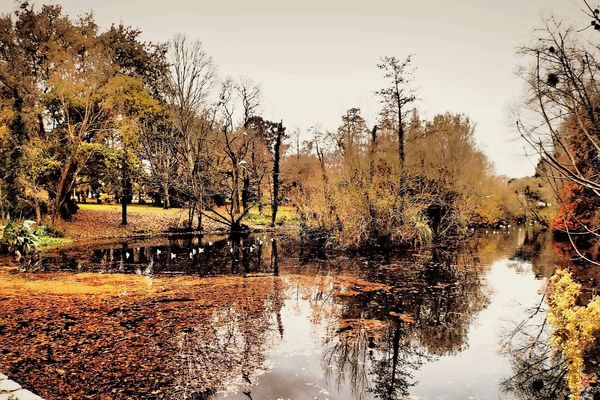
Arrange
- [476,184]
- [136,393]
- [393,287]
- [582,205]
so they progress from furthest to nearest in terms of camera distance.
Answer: [476,184], [582,205], [393,287], [136,393]

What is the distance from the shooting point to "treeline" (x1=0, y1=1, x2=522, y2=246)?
2222 cm

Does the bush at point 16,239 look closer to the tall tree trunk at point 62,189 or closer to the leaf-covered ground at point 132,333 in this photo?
the tall tree trunk at point 62,189

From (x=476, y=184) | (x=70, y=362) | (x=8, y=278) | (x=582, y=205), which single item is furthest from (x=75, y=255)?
(x=476, y=184)

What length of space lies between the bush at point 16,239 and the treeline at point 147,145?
278cm

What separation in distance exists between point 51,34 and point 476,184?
3384cm

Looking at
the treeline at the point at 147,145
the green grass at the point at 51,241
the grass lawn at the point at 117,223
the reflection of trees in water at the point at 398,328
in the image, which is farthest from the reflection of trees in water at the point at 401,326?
the green grass at the point at 51,241

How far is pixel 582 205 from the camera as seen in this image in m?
21.7

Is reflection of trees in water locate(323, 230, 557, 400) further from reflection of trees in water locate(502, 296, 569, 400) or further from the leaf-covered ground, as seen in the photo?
the leaf-covered ground

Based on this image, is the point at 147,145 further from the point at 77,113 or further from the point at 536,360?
the point at 536,360

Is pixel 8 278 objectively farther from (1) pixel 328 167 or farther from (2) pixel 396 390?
(1) pixel 328 167

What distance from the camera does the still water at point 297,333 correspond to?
6.16 metres

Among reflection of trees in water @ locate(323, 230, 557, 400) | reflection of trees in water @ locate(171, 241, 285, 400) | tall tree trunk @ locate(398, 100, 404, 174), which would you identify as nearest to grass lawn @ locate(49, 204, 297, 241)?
tall tree trunk @ locate(398, 100, 404, 174)

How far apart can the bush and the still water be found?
11.7 feet

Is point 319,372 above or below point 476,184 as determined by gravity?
below
